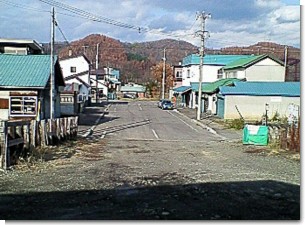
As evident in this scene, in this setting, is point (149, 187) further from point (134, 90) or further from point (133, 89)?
point (133, 89)

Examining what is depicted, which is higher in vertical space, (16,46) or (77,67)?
(16,46)

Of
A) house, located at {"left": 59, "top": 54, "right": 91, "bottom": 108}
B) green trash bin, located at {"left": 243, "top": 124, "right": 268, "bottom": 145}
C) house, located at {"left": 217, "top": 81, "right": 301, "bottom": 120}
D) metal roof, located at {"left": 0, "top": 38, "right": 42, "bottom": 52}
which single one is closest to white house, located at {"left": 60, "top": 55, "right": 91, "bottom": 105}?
house, located at {"left": 59, "top": 54, "right": 91, "bottom": 108}

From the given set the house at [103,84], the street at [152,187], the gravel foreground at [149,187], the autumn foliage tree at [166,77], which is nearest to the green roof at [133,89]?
the house at [103,84]

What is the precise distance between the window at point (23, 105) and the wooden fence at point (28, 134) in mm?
5441

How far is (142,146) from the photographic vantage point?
19000 millimetres

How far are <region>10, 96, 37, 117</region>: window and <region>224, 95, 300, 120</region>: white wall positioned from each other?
59.8 feet

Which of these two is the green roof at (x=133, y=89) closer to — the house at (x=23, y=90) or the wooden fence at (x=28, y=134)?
the house at (x=23, y=90)

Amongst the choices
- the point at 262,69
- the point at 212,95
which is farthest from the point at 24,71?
the point at 262,69

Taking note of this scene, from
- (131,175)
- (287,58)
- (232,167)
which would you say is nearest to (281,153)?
(232,167)

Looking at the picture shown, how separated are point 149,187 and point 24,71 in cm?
1811

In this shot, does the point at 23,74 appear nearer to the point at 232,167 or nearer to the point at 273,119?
the point at 232,167

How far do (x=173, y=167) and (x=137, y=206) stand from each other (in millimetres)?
5282

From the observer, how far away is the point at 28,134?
14.1m

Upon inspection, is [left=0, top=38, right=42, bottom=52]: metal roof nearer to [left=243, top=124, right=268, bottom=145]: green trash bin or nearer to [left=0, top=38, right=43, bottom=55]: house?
[left=0, top=38, right=43, bottom=55]: house
